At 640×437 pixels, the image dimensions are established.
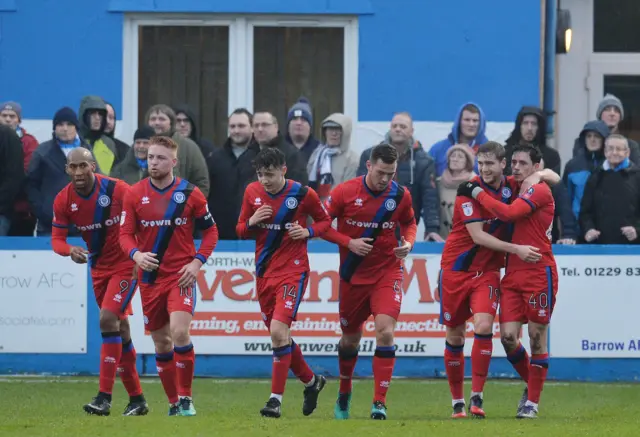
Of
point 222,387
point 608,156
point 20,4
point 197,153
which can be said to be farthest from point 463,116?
point 20,4

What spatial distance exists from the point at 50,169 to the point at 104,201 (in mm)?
3696

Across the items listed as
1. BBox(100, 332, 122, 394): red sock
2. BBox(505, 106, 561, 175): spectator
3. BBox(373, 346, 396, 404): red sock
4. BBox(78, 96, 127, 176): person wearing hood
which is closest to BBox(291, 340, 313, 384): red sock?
BBox(373, 346, 396, 404): red sock

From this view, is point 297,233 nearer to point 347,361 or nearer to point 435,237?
point 347,361

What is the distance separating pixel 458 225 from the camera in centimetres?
1296

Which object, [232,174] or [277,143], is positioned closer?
[277,143]

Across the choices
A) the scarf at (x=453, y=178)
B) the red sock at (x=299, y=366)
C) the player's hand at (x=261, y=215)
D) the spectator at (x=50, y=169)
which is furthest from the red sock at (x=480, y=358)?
the spectator at (x=50, y=169)

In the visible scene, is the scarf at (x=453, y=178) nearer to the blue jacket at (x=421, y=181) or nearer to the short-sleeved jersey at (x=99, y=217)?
the blue jacket at (x=421, y=181)

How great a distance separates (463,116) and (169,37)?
5.05m

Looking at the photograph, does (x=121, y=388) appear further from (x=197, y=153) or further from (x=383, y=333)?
(x=383, y=333)

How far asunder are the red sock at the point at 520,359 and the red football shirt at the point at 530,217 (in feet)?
2.38

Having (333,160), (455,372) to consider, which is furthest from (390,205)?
(333,160)

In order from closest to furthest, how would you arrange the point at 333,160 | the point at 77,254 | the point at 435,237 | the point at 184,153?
the point at 77,254
the point at 184,153
the point at 435,237
the point at 333,160

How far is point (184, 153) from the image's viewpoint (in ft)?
52.4

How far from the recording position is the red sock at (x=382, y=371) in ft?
41.1
